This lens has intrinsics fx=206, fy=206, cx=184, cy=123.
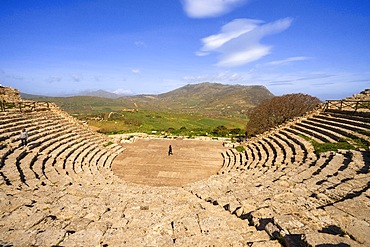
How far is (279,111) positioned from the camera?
78.2 feet

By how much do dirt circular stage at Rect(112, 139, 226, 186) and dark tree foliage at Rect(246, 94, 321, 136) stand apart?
222 inches

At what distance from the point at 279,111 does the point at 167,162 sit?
15411 mm

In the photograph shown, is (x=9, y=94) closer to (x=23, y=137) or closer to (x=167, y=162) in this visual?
(x=23, y=137)

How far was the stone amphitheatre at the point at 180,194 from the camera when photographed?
13.9 feet

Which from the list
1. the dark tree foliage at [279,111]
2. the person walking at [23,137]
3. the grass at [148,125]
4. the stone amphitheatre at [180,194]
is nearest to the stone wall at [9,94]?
the stone amphitheatre at [180,194]

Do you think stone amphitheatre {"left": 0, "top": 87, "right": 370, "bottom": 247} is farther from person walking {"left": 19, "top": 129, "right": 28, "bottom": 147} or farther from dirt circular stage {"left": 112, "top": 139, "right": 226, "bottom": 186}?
person walking {"left": 19, "top": 129, "right": 28, "bottom": 147}

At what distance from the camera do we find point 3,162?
9.30 m

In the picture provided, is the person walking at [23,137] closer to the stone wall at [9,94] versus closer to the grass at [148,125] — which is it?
the stone wall at [9,94]

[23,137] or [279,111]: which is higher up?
[279,111]

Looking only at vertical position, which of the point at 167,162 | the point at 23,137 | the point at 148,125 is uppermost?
the point at 23,137

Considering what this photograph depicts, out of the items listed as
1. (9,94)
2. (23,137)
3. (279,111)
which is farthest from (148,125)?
(23,137)

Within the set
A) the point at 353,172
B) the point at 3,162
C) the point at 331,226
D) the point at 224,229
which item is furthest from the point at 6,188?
the point at 353,172

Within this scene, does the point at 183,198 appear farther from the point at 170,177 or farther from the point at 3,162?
the point at 3,162

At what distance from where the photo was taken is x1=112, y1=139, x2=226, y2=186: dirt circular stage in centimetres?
1276
